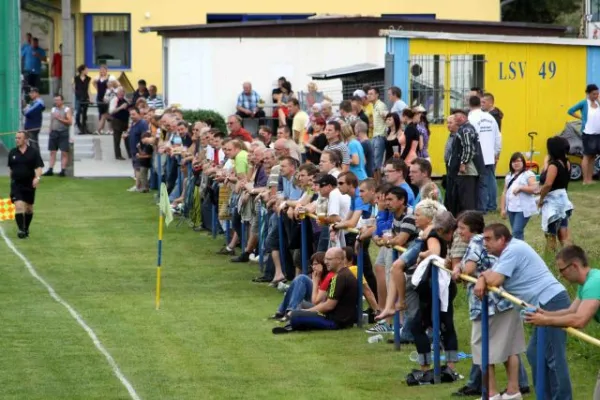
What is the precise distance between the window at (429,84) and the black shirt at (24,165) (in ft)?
26.8

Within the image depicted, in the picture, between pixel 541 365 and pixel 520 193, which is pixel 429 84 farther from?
pixel 541 365

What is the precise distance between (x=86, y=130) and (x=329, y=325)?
2548cm

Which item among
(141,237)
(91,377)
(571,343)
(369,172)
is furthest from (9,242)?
(571,343)

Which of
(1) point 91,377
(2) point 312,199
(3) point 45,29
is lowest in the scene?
(1) point 91,377

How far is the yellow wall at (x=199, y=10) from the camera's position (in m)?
45.7

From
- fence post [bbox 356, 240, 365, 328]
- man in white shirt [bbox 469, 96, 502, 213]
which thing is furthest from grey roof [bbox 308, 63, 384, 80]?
fence post [bbox 356, 240, 365, 328]

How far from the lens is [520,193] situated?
774 inches

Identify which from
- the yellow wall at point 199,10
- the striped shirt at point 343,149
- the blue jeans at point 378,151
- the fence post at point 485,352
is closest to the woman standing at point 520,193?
the striped shirt at point 343,149

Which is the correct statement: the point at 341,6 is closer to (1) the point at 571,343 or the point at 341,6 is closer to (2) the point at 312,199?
(2) the point at 312,199

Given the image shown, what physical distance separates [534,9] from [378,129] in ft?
97.8

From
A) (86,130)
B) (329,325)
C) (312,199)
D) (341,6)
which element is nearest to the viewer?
(329,325)

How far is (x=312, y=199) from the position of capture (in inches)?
745

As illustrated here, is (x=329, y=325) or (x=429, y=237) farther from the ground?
(x=429, y=237)

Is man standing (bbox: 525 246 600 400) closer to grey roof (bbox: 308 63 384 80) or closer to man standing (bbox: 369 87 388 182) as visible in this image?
man standing (bbox: 369 87 388 182)
